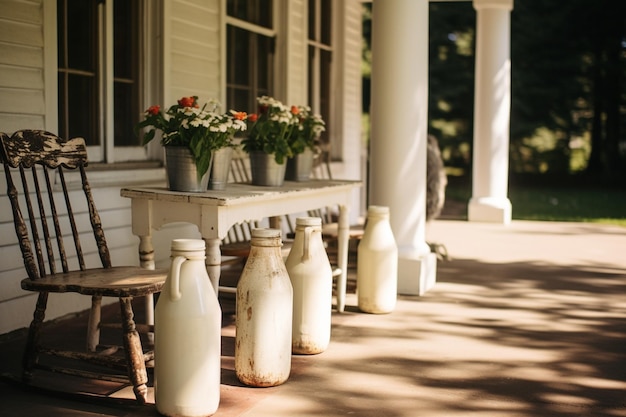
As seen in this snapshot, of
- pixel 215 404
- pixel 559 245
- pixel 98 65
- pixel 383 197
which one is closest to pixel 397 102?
pixel 383 197

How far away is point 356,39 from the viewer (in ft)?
37.1

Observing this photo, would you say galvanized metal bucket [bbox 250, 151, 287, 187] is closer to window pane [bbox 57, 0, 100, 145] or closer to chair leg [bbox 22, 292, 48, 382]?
window pane [bbox 57, 0, 100, 145]

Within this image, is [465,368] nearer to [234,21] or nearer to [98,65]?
[98,65]

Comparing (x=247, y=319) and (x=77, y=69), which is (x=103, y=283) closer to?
(x=247, y=319)

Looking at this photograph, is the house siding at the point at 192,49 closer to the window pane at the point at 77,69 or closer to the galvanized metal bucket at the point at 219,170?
the window pane at the point at 77,69

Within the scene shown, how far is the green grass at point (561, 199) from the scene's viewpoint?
13680 mm

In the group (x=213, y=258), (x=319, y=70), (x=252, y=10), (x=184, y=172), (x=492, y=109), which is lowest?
(x=213, y=258)

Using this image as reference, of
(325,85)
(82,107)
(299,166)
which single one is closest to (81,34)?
(82,107)

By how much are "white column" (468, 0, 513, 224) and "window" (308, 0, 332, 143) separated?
2.57 m

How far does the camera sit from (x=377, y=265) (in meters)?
5.66

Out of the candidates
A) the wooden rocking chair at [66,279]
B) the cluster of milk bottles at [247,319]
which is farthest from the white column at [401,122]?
the wooden rocking chair at [66,279]

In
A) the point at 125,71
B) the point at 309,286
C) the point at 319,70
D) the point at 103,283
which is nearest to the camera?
the point at 103,283

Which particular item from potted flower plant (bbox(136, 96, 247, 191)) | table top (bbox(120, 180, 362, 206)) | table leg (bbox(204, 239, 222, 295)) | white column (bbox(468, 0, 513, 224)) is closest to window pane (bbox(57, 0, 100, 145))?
table top (bbox(120, 180, 362, 206))

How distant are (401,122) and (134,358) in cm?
331
